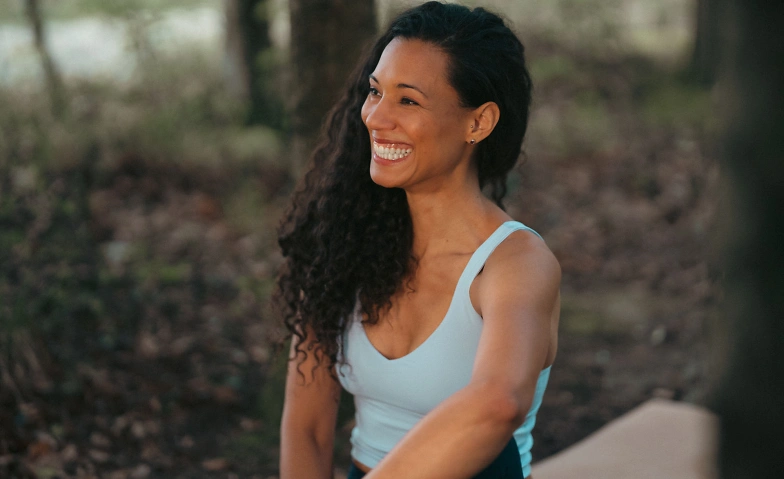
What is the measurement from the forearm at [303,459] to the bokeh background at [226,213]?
1.50ft

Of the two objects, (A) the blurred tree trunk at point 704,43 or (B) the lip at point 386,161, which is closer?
(B) the lip at point 386,161

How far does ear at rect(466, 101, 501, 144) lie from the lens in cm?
240

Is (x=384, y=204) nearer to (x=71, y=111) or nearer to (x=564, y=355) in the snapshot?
(x=564, y=355)

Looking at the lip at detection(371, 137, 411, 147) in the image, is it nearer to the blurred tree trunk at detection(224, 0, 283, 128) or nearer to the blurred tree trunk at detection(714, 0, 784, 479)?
the blurred tree trunk at detection(714, 0, 784, 479)

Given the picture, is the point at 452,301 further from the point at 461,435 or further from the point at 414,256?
the point at 461,435

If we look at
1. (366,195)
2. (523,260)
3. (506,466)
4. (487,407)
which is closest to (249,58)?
(366,195)

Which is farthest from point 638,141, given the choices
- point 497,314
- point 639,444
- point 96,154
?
point 497,314

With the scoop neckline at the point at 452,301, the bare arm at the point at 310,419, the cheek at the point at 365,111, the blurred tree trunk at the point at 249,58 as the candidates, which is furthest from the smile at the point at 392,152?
the blurred tree trunk at the point at 249,58

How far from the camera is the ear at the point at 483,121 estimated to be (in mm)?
2404

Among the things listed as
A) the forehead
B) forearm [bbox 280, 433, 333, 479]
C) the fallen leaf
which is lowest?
the fallen leaf

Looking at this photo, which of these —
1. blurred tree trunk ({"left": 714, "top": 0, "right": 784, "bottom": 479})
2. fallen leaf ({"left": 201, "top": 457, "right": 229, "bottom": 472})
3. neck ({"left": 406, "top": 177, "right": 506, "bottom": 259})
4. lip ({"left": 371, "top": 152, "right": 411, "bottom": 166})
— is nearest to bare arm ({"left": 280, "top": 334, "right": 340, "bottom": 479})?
neck ({"left": 406, "top": 177, "right": 506, "bottom": 259})

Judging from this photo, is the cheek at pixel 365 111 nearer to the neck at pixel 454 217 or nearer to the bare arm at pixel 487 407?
the neck at pixel 454 217

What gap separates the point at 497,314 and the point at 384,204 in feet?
2.23

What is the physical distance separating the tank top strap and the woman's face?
0.26 meters
